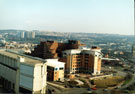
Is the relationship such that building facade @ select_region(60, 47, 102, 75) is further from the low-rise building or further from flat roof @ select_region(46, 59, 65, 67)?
the low-rise building

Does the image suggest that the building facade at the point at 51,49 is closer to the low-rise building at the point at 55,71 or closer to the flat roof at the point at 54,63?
the flat roof at the point at 54,63

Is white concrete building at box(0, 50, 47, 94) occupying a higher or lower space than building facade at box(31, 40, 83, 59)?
lower

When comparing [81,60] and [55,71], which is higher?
[81,60]

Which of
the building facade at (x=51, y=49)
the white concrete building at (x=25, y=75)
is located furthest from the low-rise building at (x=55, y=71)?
the white concrete building at (x=25, y=75)

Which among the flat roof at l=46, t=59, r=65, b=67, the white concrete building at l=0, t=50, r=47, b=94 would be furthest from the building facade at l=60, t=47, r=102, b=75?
the white concrete building at l=0, t=50, r=47, b=94

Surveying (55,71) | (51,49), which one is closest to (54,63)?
(55,71)

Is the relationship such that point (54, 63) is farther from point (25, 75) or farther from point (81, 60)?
point (25, 75)

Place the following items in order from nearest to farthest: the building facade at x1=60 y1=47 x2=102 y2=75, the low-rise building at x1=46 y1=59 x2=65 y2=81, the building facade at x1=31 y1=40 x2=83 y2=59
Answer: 1. the low-rise building at x1=46 y1=59 x2=65 y2=81
2. the building facade at x1=60 y1=47 x2=102 y2=75
3. the building facade at x1=31 y1=40 x2=83 y2=59

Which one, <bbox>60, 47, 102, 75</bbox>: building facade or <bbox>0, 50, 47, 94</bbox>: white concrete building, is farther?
<bbox>60, 47, 102, 75</bbox>: building facade
